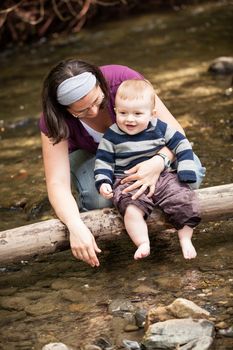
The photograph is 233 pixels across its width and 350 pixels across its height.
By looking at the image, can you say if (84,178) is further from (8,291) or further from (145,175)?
(8,291)

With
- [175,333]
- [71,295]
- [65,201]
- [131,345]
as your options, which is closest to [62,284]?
[71,295]

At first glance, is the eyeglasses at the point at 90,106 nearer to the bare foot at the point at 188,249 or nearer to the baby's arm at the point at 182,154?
the baby's arm at the point at 182,154

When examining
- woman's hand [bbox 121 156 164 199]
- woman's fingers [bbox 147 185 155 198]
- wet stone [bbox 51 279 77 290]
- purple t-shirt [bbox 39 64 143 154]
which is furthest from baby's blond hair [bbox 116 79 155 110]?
wet stone [bbox 51 279 77 290]

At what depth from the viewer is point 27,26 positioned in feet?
31.3

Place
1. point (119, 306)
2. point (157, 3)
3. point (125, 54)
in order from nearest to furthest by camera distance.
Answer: point (119, 306), point (125, 54), point (157, 3)

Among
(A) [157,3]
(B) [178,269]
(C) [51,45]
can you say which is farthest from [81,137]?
(A) [157,3]

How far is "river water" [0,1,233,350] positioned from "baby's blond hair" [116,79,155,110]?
731mm

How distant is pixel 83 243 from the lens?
2.68 metres

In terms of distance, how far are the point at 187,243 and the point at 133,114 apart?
0.60m

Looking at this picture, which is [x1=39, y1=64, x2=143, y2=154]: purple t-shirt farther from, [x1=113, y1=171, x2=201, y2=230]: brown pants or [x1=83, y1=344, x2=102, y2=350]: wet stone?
[x1=83, y1=344, x2=102, y2=350]: wet stone

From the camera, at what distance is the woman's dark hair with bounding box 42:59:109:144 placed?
272 centimetres

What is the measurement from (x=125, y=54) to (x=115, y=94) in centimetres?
474

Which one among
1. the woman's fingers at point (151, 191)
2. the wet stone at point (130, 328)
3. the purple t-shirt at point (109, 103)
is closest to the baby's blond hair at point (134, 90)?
the purple t-shirt at point (109, 103)

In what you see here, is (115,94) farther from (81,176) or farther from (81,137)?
(81,176)
